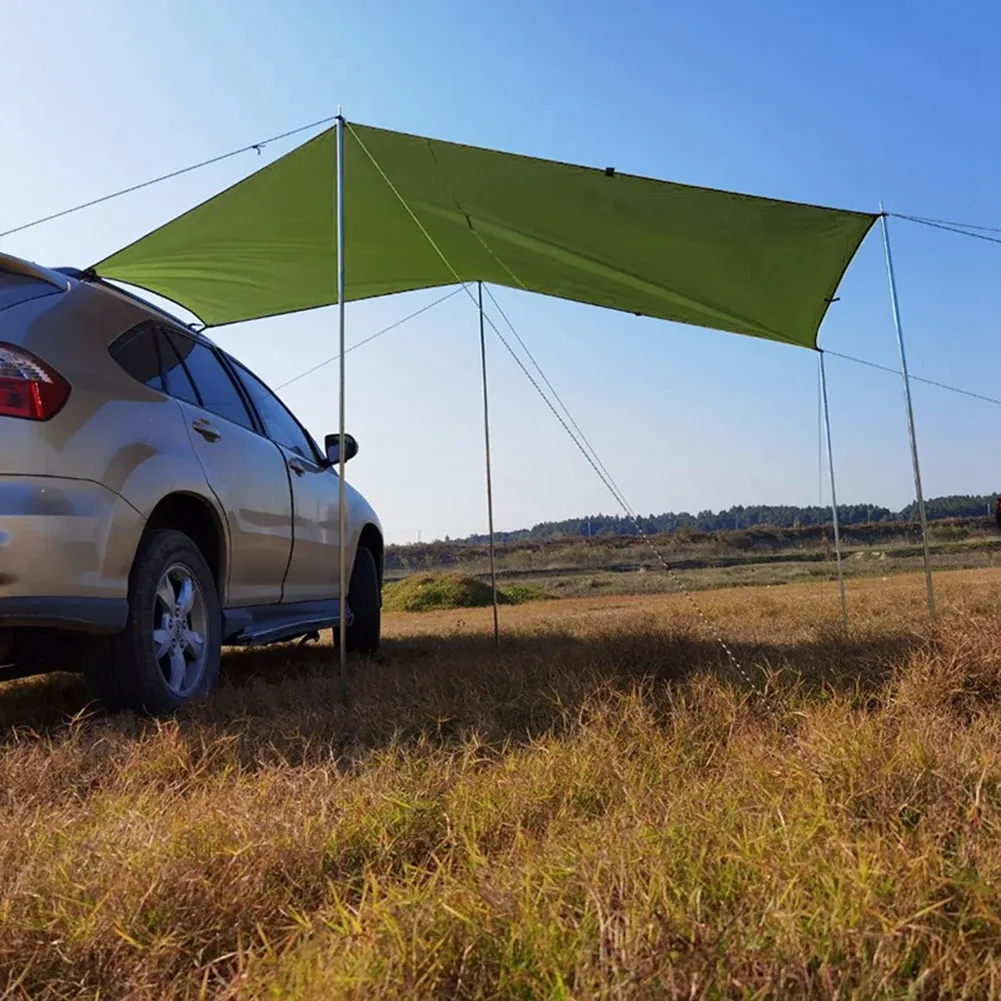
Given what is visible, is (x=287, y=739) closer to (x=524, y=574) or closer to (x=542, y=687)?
(x=542, y=687)

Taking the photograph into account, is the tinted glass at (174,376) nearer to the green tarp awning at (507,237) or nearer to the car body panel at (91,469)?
the car body panel at (91,469)

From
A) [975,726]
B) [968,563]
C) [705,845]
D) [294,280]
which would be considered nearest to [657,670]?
[975,726]

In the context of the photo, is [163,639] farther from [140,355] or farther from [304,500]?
[304,500]

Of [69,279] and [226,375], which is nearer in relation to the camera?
[69,279]

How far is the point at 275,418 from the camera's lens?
16.3ft

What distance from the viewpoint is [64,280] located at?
10.3ft

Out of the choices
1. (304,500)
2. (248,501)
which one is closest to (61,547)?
(248,501)

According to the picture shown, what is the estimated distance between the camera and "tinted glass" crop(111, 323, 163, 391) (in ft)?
10.5

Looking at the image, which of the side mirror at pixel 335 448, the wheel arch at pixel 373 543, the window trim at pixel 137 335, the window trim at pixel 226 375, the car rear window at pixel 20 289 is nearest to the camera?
the car rear window at pixel 20 289

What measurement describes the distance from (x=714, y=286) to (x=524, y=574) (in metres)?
25.4

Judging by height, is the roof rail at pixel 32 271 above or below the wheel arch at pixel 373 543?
above

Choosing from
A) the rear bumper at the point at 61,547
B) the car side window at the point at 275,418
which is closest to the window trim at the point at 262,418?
the car side window at the point at 275,418

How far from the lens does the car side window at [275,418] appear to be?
15.4ft

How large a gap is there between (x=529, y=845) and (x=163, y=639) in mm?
2066
